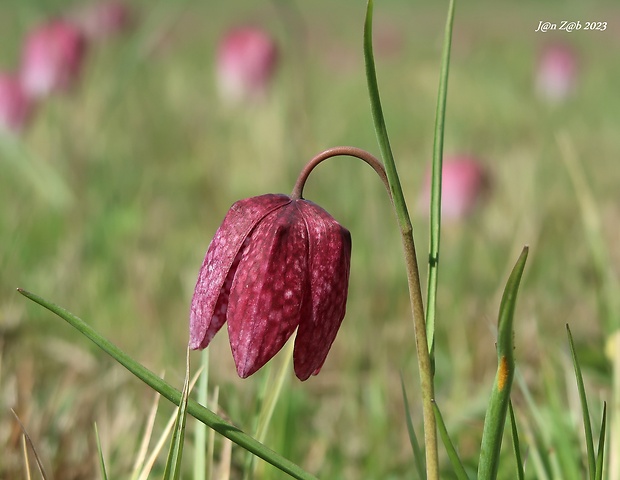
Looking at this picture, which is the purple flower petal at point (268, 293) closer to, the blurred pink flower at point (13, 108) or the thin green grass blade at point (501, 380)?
the thin green grass blade at point (501, 380)

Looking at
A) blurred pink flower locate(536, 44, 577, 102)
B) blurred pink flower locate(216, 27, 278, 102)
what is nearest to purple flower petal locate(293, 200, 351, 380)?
blurred pink flower locate(216, 27, 278, 102)

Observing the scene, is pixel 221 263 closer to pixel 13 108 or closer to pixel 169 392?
pixel 169 392

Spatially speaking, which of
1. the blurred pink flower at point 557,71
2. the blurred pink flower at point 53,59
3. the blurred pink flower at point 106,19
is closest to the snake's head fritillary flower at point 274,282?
the blurred pink flower at point 53,59

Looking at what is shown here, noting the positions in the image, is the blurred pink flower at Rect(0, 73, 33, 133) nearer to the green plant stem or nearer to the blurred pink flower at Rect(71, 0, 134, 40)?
the blurred pink flower at Rect(71, 0, 134, 40)

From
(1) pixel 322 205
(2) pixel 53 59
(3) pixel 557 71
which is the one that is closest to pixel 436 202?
(1) pixel 322 205

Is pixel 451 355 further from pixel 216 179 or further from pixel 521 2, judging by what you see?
pixel 521 2

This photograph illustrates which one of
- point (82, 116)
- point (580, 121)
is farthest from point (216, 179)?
point (580, 121)
